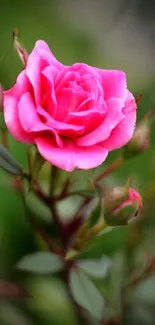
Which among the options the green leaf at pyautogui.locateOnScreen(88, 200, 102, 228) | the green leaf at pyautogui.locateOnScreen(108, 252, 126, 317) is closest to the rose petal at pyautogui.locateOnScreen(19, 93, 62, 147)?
the green leaf at pyautogui.locateOnScreen(88, 200, 102, 228)

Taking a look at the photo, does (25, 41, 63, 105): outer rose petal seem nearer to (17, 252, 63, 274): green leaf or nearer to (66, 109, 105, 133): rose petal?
(66, 109, 105, 133): rose petal

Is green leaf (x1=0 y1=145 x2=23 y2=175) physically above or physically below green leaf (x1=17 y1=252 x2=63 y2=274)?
above

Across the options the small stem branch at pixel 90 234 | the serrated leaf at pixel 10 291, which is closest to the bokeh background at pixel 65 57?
the serrated leaf at pixel 10 291

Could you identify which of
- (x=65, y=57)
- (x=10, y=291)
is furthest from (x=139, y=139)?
(x=65, y=57)

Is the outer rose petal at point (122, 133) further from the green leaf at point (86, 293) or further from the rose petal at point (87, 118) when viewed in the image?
the green leaf at point (86, 293)

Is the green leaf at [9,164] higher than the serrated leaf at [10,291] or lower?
higher

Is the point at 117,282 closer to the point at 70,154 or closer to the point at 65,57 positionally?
the point at 70,154

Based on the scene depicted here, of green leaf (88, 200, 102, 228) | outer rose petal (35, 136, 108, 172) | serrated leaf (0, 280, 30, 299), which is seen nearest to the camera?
outer rose petal (35, 136, 108, 172)
